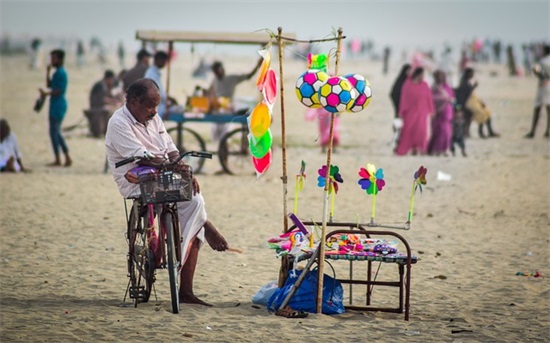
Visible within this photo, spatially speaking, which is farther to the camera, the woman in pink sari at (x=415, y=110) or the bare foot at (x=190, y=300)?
the woman in pink sari at (x=415, y=110)

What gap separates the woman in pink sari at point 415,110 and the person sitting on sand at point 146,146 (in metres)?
11.8

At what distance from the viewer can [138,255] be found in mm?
6656

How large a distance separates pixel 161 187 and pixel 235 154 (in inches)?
350

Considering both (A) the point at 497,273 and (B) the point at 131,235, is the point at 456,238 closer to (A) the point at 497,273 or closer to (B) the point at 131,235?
(A) the point at 497,273

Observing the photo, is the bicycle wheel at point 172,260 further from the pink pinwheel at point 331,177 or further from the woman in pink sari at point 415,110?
the woman in pink sari at point 415,110

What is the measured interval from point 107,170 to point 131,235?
882 cm

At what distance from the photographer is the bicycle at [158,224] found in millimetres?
6168

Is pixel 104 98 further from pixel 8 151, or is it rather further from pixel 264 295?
A: pixel 264 295

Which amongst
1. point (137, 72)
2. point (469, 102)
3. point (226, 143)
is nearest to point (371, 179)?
point (226, 143)

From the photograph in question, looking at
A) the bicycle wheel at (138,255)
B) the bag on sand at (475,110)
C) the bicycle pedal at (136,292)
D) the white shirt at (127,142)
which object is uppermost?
the bag on sand at (475,110)

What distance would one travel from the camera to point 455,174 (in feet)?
51.3

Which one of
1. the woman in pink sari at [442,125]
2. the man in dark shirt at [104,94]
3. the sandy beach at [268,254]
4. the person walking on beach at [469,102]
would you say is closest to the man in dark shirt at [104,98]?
the man in dark shirt at [104,94]

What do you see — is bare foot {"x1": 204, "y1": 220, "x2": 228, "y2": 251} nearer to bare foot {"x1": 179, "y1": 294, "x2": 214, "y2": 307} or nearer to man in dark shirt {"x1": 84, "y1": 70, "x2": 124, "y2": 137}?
bare foot {"x1": 179, "y1": 294, "x2": 214, "y2": 307}

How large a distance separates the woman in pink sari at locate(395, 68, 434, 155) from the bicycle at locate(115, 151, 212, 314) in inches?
470
